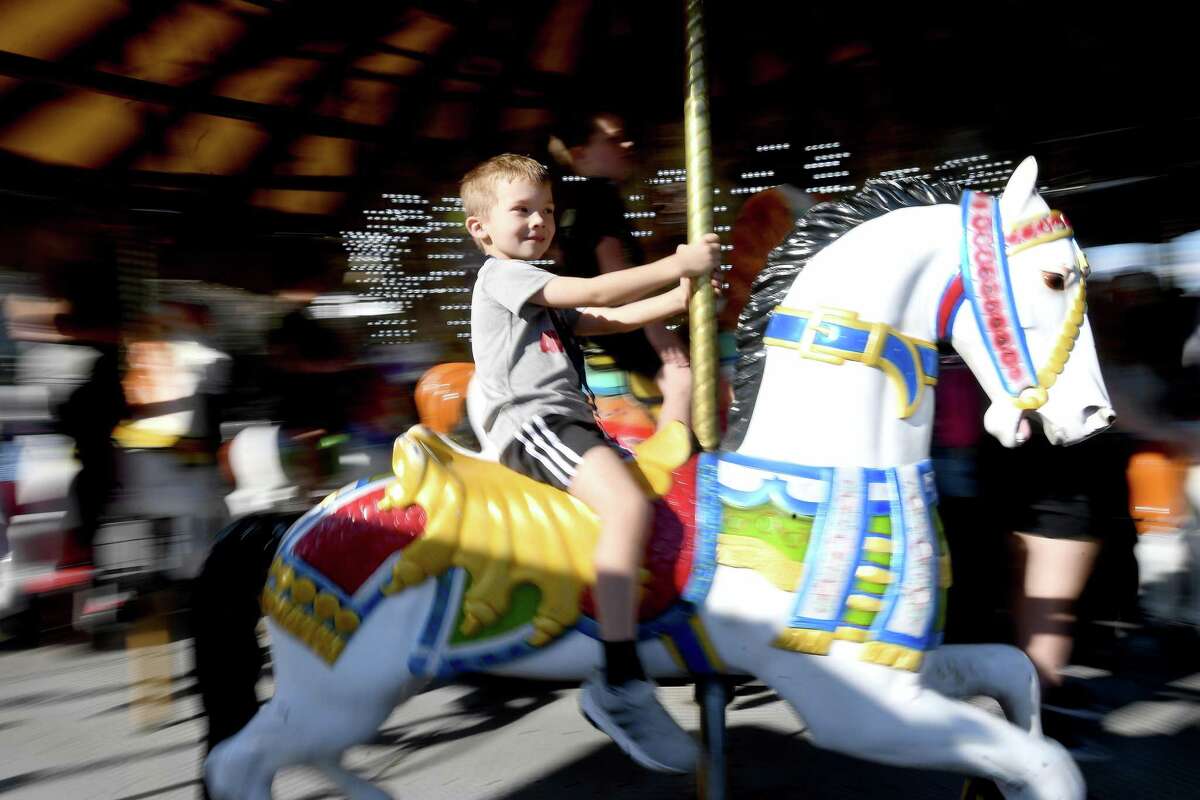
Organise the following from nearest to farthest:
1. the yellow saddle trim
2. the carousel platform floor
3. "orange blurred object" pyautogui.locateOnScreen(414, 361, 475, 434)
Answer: the yellow saddle trim → the carousel platform floor → "orange blurred object" pyautogui.locateOnScreen(414, 361, 475, 434)

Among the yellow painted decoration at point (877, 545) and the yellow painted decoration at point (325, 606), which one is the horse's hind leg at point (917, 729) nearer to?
the yellow painted decoration at point (877, 545)

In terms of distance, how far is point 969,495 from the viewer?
9.32 ft

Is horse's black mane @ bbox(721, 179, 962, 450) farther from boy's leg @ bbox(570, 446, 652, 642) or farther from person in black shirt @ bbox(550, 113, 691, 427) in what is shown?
person in black shirt @ bbox(550, 113, 691, 427)

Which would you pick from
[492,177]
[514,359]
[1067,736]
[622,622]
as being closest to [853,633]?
[622,622]

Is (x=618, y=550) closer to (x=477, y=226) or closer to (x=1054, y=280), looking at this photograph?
(x=477, y=226)

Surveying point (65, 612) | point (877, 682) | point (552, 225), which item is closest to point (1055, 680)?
point (877, 682)

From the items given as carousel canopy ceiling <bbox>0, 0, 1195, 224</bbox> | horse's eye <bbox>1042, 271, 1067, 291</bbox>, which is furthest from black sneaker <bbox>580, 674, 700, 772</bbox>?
carousel canopy ceiling <bbox>0, 0, 1195, 224</bbox>

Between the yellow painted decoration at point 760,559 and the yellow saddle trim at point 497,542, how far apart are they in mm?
170

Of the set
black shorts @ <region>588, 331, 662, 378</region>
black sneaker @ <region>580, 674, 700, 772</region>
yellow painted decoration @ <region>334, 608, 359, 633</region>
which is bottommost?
black sneaker @ <region>580, 674, 700, 772</region>

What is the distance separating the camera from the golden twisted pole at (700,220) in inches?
83.7

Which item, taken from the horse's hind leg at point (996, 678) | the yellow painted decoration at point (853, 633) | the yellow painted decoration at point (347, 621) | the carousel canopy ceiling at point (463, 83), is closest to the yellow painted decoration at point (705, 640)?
the yellow painted decoration at point (853, 633)

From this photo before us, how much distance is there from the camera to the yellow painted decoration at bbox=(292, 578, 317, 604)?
1891 mm

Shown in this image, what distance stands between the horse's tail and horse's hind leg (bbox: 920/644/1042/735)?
149 centimetres

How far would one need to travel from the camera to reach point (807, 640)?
1.76 meters
